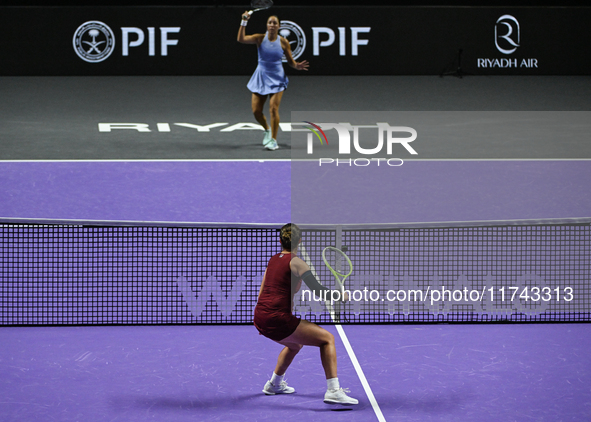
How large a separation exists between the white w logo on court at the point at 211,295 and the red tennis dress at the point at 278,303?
1.82 m

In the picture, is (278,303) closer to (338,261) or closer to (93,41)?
(338,261)

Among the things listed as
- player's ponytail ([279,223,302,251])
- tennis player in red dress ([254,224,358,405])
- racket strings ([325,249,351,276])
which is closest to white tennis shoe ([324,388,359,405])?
tennis player in red dress ([254,224,358,405])

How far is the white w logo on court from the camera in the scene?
26.0ft

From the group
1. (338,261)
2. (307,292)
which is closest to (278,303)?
(338,261)

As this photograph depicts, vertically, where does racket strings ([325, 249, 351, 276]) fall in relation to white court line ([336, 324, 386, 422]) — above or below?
above

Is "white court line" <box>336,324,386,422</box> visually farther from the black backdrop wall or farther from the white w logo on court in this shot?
the black backdrop wall

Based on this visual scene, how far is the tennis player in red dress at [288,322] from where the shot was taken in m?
5.82

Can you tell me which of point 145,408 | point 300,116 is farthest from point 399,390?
point 300,116

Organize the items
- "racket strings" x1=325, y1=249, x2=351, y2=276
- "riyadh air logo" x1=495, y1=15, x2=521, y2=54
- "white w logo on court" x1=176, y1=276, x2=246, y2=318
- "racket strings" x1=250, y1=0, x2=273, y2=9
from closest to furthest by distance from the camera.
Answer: "racket strings" x1=325, y1=249, x2=351, y2=276 → "white w logo on court" x1=176, y1=276, x2=246, y2=318 → "racket strings" x1=250, y1=0, x2=273, y2=9 → "riyadh air logo" x1=495, y1=15, x2=521, y2=54

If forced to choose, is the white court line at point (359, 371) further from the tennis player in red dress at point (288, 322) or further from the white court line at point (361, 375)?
the tennis player in red dress at point (288, 322)

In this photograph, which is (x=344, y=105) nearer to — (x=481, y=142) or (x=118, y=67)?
(x=481, y=142)

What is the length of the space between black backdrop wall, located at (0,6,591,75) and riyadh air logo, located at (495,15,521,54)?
0.02 m

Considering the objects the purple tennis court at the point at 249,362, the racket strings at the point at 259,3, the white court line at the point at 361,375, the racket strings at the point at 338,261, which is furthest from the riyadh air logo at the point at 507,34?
the white court line at the point at 361,375

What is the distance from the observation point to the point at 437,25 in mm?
20547
